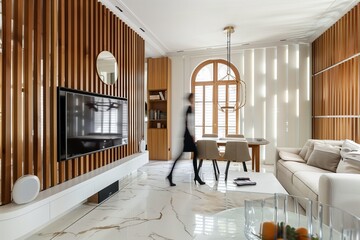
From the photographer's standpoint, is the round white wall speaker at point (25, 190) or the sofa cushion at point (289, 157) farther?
the sofa cushion at point (289, 157)

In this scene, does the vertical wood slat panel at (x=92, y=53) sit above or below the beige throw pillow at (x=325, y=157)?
above

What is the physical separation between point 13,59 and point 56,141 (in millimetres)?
944

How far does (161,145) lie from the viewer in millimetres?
6023

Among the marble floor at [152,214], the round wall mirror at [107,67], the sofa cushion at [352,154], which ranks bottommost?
the marble floor at [152,214]

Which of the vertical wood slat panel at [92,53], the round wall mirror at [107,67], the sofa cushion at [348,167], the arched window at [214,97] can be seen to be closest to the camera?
the sofa cushion at [348,167]

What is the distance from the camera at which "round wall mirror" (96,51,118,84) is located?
130 inches

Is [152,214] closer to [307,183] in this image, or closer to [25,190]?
[25,190]

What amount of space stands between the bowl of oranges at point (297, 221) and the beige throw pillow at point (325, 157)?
197 centimetres

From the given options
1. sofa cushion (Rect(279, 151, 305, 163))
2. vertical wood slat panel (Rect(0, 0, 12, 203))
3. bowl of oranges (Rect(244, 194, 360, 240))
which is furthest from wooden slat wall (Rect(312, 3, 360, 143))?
vertical wood slat panel (Rect(0, 0, 12, 203))

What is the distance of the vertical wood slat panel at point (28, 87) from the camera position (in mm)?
2107

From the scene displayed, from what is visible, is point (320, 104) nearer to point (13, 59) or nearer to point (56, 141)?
point (56, 141)

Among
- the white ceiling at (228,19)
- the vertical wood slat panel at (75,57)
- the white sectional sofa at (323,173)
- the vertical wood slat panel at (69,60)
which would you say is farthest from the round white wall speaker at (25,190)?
the white ceiling at (228,19)

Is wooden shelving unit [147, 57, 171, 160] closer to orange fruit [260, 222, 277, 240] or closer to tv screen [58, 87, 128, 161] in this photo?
tv screen [58, 87, 128, 161]

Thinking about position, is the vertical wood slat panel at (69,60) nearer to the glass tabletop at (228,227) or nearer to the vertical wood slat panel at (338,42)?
the glass tabletop at (228,227)
